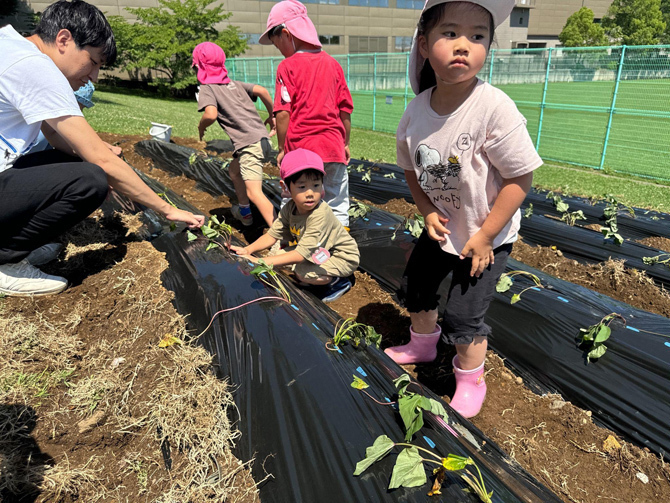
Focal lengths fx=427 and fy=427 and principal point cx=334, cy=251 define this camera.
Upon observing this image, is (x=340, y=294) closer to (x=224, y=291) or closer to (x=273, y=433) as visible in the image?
(x=224, y=291)

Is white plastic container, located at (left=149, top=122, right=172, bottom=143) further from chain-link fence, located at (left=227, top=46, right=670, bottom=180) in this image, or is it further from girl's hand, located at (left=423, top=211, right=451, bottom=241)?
chain-link fence, located at (left=227, top=46, right=670, bottom=180)

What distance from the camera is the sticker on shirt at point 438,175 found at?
168 centimetres

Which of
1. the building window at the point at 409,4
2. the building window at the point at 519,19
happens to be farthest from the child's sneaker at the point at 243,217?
the building window at the point at 519,19

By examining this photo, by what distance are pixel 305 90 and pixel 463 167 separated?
178cm

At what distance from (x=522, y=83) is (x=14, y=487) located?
15412 mm

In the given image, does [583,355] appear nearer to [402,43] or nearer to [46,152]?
[46,152]

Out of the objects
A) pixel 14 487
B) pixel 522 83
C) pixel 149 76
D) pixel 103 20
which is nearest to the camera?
pixel 14 487

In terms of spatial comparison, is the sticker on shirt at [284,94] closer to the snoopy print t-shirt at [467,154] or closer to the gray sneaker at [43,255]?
the snoopy print t-shirt at [467,154]

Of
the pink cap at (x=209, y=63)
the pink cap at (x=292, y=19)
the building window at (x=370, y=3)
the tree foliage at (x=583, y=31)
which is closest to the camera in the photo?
the pink cap at (x=292, y=19)

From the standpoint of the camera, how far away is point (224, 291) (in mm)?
2119

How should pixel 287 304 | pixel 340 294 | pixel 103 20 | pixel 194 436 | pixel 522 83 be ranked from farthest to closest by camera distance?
pixel 522 83, pixel 340 294, pixel 103 20, pixel 287 304, pixel 194 436

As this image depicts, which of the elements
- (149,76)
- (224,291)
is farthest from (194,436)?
(149,76)

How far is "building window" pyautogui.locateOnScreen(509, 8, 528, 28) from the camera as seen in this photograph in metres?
41.2

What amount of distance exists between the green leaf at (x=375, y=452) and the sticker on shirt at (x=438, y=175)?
96 cm
